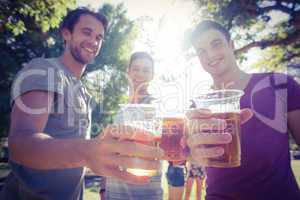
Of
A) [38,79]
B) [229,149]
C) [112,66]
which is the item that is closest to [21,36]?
[112,66]

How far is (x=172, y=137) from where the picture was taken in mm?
1701

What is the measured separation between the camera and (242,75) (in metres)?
3.07

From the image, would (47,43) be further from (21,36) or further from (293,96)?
(293,96)

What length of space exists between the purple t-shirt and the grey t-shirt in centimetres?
135

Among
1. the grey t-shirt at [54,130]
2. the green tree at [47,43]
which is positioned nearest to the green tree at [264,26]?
the green tree at [47,43]

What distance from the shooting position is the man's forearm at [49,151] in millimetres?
1189

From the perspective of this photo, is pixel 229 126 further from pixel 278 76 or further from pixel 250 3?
pixel 250 3

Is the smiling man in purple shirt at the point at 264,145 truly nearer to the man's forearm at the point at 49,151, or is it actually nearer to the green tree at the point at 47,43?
the man's forearm at the point at 49,151

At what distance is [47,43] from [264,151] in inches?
1049

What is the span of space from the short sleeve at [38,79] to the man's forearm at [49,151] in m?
0.54

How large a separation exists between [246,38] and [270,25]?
1613 millimetres

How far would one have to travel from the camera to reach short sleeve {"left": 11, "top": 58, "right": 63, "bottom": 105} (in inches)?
74.5

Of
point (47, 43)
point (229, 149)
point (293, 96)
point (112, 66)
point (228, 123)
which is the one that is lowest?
point (229, 149)

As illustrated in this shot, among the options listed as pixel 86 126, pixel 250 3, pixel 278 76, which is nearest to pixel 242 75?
pixel 278 76
